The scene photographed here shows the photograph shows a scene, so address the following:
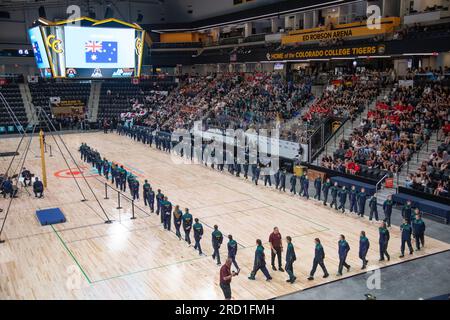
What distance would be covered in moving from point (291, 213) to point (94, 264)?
8457mm

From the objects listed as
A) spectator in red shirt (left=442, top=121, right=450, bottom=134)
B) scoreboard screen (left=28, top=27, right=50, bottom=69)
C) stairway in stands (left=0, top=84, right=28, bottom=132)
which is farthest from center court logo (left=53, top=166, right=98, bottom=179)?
stairway in stands (left=0, top=84, right=28, bottom=132)

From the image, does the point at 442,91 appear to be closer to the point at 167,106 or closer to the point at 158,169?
the point at 158,169

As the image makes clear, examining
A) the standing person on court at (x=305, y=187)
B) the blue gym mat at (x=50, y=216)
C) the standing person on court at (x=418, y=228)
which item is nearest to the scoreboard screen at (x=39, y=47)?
the blue gym mat at (x=50, y=216)

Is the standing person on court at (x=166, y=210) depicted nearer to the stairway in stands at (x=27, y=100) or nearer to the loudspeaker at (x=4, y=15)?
the stairway in stands at (x=27, y=100)

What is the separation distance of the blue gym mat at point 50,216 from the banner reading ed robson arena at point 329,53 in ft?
69.7

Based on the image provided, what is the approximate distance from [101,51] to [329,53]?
1772cm

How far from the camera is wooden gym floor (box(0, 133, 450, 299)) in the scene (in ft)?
39.6

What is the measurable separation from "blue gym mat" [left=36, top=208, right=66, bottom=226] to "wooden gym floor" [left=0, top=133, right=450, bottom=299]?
278 millimetres

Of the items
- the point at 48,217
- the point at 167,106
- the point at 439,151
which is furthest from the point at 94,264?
the point at 167,106

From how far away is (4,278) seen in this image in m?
12.6

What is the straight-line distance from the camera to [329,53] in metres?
31.8

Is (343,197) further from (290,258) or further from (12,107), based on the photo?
(12,107)

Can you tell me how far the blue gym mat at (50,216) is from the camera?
1745 cm

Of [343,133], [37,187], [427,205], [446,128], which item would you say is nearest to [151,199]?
[37,187]
